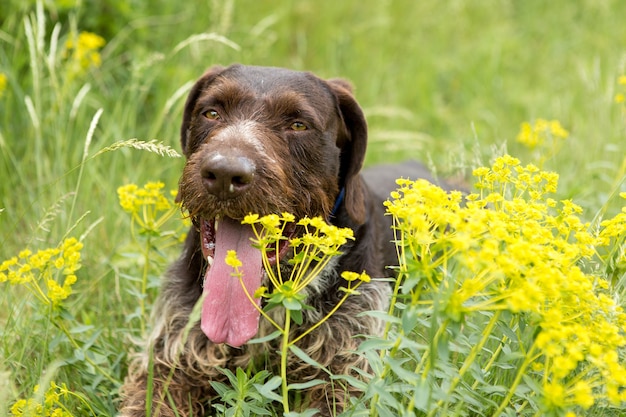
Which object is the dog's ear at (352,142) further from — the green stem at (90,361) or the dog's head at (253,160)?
the green stem at (90,361)

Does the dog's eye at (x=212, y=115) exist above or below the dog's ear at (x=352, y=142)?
above

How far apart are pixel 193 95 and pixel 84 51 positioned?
2047 millimetres

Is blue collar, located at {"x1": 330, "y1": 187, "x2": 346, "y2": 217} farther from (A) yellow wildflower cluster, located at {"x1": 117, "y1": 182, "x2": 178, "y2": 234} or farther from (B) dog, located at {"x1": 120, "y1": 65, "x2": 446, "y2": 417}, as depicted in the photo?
(A) yellow wildflower cluster, located at {"x1": 117, "y1": 182, "x2": 178, "y2": 234}

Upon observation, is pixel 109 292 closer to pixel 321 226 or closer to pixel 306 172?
pixel 306 172

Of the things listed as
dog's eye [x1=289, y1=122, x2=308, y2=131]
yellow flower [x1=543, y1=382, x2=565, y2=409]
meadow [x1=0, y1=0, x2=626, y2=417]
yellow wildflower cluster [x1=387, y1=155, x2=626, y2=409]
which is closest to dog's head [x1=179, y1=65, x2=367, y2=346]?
dog's eye [x1=289, y1=122, x2=308, y2=131]

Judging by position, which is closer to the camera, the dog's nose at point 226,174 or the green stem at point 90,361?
the dog's nose at point 226,174

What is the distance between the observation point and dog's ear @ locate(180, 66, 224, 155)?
3.70m

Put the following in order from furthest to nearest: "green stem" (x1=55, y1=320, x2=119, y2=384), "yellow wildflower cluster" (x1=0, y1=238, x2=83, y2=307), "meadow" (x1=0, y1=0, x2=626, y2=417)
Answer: "green stem" (x1=55, y1=320, x2=119, y2=384)
"yellow wildflower cluster" (x1=0, y1=238, x2=83, y2=307)
"meadow" (x1=0, y1=0, x2=626, y2=417)

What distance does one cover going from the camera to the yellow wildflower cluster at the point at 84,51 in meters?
5.24

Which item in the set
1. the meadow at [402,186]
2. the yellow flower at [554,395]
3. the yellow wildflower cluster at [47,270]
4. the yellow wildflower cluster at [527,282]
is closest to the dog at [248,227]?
the meadow at [402,186]

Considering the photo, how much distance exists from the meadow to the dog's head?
23 centimetres

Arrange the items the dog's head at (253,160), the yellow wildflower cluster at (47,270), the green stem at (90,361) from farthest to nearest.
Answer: the green stem at (90,361) → the dog's head at (253,160) → the yellow wildflower cluster at (47,270)

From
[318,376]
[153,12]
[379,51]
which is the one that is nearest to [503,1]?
[379,51]

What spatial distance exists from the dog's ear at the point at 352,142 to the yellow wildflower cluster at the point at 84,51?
229cm
